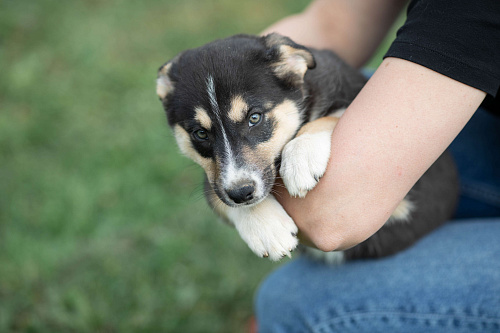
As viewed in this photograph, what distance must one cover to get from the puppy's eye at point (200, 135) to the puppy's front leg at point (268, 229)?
0.47m

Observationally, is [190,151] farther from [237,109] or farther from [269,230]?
[269,230]

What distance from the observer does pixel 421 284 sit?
6.83ft

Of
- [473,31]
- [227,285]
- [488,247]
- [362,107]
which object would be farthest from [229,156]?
[227,285]

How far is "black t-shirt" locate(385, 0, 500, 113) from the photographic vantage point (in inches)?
64.9

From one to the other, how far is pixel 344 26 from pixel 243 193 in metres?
1.51

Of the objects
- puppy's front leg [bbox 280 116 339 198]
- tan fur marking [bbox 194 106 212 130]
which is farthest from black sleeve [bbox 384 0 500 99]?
tan fur marking [bbox 194 106 212 130]

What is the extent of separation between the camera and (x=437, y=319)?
6.46ft

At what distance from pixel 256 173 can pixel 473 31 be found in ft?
3.45

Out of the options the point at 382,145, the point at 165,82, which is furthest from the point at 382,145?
the point at 165,82

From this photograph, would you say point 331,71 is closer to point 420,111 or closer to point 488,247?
point 420,111

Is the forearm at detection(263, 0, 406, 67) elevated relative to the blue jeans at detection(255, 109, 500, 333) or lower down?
elevated

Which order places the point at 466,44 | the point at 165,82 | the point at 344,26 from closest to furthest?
the point at 466,44 < the point at 165,82 < the point at 344,26

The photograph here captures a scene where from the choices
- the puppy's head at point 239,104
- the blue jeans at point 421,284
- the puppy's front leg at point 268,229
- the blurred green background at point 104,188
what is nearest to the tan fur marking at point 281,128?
the puppy's head at point 239,104

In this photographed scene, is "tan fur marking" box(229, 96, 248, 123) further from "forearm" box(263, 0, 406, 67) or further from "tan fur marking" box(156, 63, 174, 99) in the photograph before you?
"forearm" box(263, 0, 406, 67)
